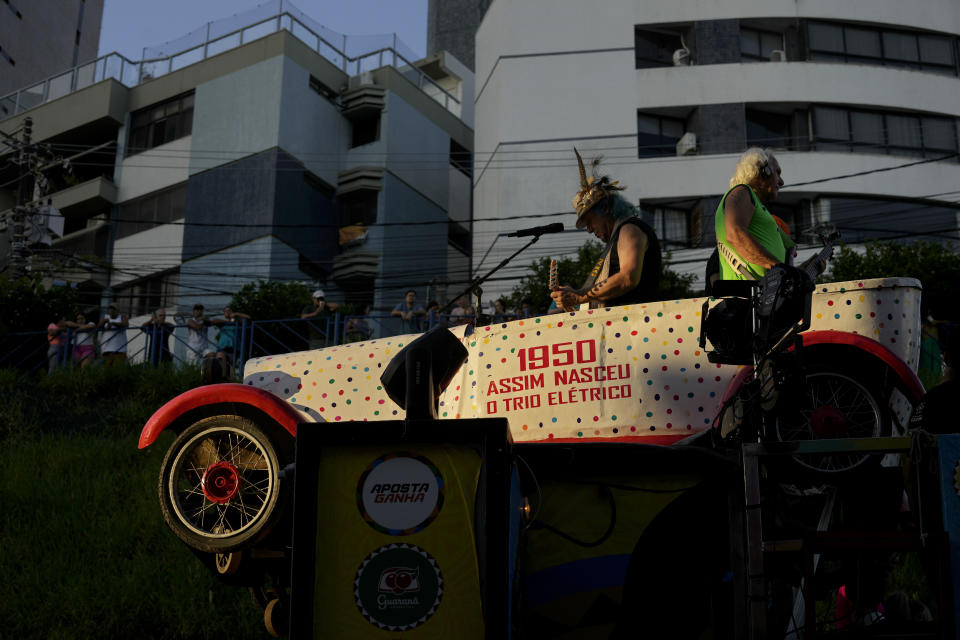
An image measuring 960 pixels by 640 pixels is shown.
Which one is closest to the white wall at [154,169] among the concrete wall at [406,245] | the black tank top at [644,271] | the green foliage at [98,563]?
the concrete wall at [406,245]

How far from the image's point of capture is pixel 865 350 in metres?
4.37

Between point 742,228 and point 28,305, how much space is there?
14662mm

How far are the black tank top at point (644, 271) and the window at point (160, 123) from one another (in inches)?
1128

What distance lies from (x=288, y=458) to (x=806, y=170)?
2666 centimetres

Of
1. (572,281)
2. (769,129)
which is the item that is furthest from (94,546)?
(769,129)

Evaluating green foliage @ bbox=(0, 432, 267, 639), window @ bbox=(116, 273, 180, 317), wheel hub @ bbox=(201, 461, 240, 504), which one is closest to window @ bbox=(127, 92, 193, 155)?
window @ bbox=(116, 273, 180, 317)

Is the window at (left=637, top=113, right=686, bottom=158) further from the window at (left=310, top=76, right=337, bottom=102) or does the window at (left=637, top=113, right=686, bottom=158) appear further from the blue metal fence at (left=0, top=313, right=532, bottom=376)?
the blue metal fence at (left=0, top=313, right=532, bottom=376)

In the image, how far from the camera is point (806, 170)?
28.5 metres

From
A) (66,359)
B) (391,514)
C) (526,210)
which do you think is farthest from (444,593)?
(526,210)

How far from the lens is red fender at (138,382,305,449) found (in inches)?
186

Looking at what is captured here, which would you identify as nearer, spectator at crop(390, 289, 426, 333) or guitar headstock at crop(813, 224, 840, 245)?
guitar headstock at crop(813, 224, 840, 245)

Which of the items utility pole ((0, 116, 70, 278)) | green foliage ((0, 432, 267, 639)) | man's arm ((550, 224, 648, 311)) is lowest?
green foliage ((0, 432, 267, 639))

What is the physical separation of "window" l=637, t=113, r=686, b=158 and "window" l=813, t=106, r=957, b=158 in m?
4.25

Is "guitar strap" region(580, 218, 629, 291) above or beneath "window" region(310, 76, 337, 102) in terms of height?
beneath
